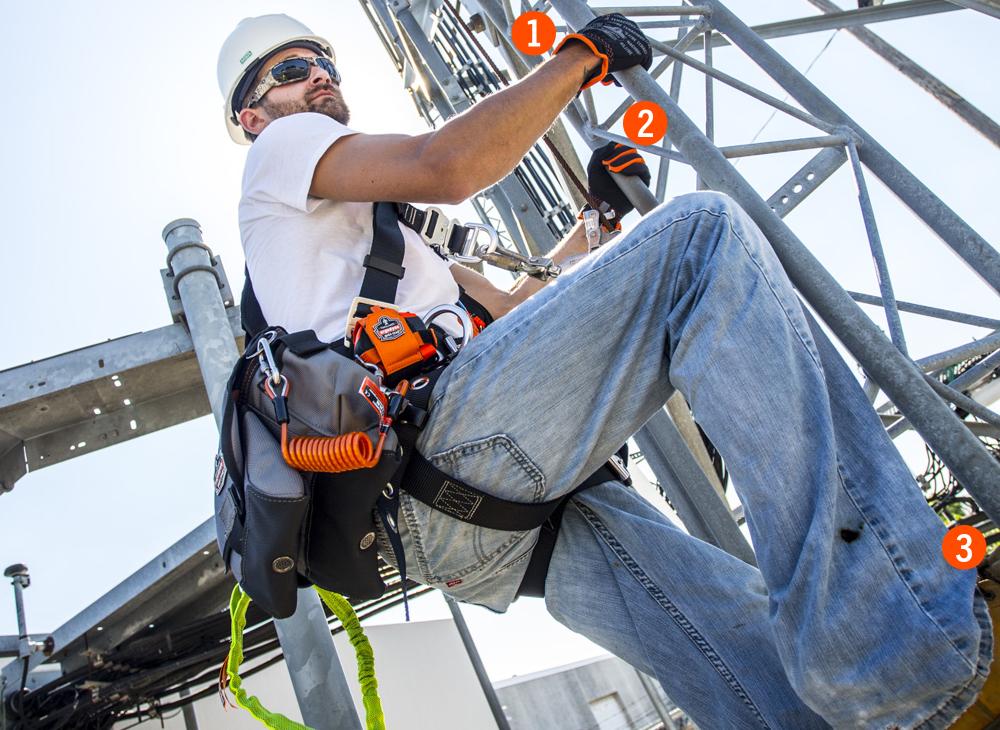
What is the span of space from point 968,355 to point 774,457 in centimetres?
215

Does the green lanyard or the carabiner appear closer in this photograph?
the carabiner

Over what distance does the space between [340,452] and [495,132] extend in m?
0.82

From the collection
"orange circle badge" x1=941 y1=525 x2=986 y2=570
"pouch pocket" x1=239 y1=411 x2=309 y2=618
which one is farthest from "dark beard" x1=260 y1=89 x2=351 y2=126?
"orange circle badge" x1=941 y1=525 x2=986 y2=570

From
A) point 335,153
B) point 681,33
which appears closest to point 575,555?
point 335,153

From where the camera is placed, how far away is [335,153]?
1.93 metres

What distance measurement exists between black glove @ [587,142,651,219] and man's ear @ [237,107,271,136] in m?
1.07

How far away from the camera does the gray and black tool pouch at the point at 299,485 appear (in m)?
1.62

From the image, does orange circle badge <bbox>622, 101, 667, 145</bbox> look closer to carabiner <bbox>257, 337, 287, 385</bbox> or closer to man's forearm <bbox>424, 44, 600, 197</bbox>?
man's forearm <bbox>424, 44, 600, 197</bbox>

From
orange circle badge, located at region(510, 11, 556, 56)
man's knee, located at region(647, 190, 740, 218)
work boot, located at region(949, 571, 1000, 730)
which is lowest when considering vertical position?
work boot, located at region(949, 571, 1000, 730)

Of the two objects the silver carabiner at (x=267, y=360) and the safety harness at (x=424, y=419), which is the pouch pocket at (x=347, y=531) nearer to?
the safety harness at (x=424, y=419)

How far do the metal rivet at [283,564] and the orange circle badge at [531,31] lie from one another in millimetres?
2394

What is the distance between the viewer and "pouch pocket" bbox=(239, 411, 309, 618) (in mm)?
1624

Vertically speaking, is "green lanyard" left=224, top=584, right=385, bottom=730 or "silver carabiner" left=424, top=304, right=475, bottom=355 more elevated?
"silver carabiner" left=424, top=304, right=475, bottom=355

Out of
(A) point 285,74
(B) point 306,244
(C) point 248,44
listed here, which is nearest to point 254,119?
(A) point 285,74
